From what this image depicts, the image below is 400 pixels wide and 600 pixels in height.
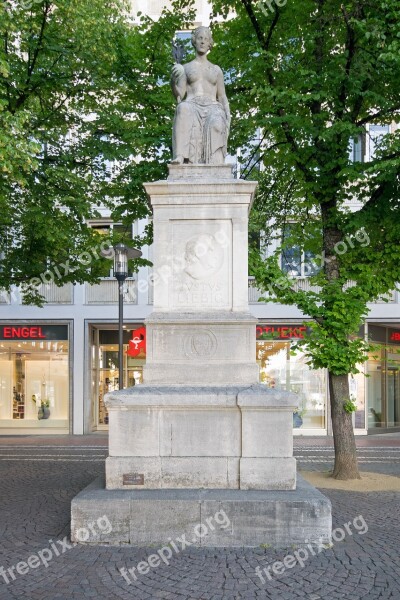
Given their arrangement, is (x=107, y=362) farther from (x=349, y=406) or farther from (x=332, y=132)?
(x=332, y=132)

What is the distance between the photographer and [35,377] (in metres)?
22.1

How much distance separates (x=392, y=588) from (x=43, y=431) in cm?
1840

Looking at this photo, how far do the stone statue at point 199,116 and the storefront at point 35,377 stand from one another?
14764 millimetres

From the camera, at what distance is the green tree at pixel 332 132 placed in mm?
10031

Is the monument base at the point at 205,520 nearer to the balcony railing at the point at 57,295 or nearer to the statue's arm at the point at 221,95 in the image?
the statue's arm at the point at 221,95

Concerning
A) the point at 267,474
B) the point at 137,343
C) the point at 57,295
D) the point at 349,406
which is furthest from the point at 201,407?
the point at 57,295

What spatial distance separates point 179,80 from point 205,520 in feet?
19.1

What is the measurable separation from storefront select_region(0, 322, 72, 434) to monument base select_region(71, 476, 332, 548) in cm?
1582

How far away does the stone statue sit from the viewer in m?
7.75

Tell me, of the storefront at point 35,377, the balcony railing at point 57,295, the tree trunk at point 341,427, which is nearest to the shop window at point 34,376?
the storefront at point 35,377

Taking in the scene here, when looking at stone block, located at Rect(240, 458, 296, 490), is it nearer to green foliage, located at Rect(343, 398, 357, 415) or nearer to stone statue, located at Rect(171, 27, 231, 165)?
stone statue, located at Rect(171, 27, 231, 165)

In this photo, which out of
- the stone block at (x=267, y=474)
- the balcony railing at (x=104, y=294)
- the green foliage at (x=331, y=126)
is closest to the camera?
the stone block at (x=267, y=474)

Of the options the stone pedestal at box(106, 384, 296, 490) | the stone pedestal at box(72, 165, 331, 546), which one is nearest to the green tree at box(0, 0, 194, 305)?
the stone pedestal at box(72, 165, 331, 546)

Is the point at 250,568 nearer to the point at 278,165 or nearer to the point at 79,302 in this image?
the point at 278,165
